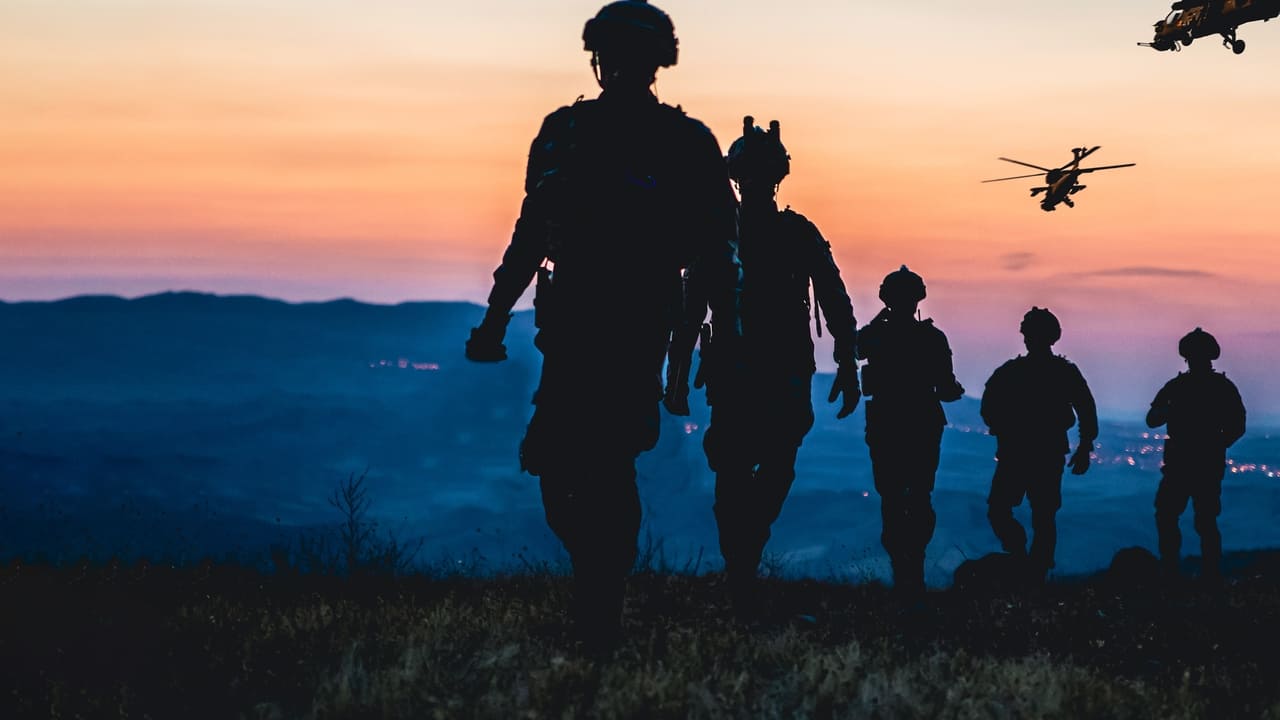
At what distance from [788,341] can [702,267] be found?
2.44m

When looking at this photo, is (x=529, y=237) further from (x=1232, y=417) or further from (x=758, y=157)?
(x=1232, y=417)

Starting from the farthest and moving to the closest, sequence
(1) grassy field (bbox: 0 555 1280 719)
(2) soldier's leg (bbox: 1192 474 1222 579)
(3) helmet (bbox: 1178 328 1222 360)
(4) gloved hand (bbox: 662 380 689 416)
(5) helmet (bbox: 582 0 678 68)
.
A: (2) soldier's leg (bbox: 1192 474 1222 579) → (3) helmet (bbox: 1178 328 1222 360) → (4) gloved hand (bbox: 662 380 689 416) → (5) helmet (bbox: 582 0 678 68) → (1) grassy field (bbox: 0 555 1280 719)

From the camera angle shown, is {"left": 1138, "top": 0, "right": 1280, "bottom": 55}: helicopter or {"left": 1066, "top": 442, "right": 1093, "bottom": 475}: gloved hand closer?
{"left": 1066, "top": 442, "right": 1093, "bottom": 475}: gloved hand

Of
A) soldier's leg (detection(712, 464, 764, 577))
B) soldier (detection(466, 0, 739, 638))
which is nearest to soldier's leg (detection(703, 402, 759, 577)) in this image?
soldier's leg (detection(712, 464, 764, 577))

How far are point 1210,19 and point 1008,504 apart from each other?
20711 mm

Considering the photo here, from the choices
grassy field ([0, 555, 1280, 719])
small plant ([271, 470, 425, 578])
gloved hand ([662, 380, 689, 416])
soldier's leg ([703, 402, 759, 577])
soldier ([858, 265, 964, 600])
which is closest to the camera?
grassy field ([0, 555, 1280, 719])

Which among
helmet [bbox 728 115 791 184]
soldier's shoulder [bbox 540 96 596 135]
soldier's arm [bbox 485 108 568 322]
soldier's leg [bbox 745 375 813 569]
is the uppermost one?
helmet [bbox 728 115 791 184]

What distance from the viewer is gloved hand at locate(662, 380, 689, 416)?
7.64 m

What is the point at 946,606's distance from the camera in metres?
9.87

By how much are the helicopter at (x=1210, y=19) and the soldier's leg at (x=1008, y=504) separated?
10.8 meters

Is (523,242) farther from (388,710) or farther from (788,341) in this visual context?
(788,341)

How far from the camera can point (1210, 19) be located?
28.2 m

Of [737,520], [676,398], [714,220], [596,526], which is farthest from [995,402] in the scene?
[596,526]

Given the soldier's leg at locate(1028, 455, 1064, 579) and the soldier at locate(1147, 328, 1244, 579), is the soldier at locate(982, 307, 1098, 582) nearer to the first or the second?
the soldier's leg at locate(1028, 455, 1064, 579)
